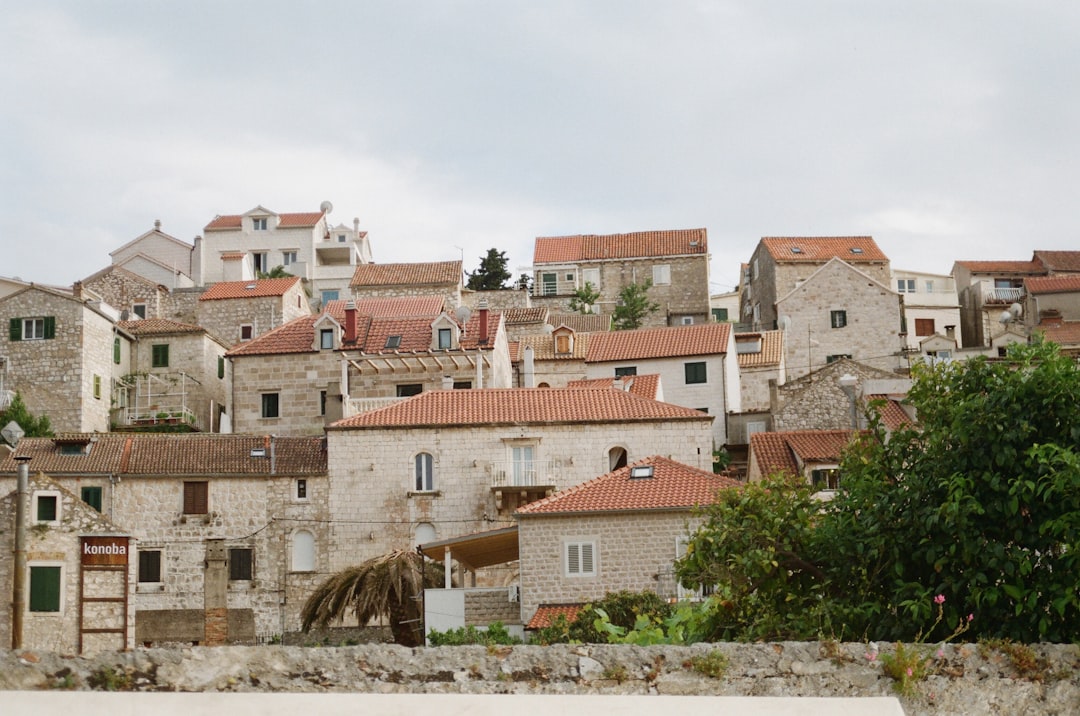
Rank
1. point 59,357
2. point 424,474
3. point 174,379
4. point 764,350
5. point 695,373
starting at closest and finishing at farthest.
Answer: point 424,474
point 695,373
point 59,357
point 174,379
point 764,350

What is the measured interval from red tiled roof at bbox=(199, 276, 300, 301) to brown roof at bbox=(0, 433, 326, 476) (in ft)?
72.9

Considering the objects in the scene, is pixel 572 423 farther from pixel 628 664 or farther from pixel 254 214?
pixel 254 214

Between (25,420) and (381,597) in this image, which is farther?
(25,420)

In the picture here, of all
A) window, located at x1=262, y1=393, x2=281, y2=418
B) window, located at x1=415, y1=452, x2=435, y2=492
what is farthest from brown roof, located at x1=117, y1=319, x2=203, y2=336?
window, located at x1=415, y1=452, x2=435, y2=492

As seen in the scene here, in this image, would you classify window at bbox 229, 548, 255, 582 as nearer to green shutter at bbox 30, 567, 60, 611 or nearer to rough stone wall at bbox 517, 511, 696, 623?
green shutter at bbox 30, 567, 60, 611

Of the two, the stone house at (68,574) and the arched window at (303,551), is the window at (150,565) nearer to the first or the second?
the arched window at (303,551)

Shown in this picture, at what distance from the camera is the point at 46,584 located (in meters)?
37.0

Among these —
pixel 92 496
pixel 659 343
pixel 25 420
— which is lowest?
pixel 92 496

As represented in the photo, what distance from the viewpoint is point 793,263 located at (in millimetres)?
75000

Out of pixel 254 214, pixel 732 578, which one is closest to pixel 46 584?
pixel 732 578

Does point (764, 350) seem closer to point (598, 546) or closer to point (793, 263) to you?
point (793, 263)

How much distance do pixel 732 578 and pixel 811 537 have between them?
0.90 meters

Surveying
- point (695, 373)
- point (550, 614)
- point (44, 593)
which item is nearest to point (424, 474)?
point (44, 593)

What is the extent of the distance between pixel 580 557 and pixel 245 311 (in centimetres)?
3913
